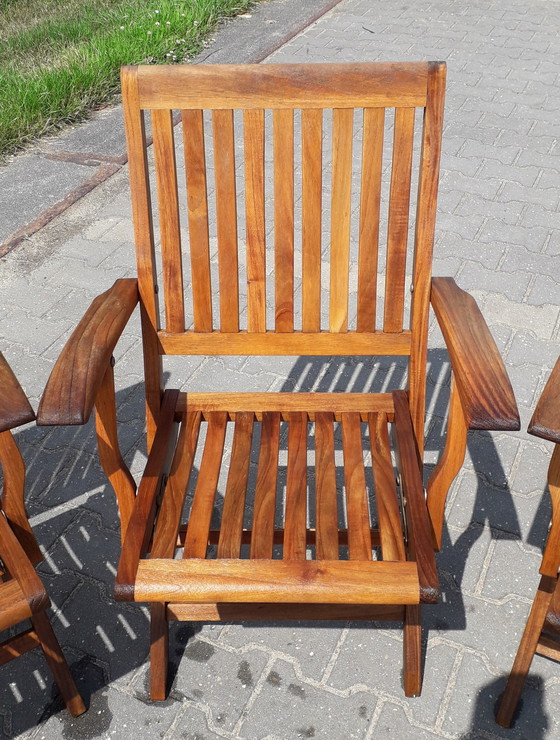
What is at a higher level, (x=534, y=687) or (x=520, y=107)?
(x=520, y=107)

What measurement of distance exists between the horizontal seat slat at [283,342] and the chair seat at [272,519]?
13cm

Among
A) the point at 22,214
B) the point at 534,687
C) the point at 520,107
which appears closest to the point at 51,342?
the point at 22,214

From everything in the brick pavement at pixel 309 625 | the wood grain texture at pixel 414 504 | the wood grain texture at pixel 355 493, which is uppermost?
the wood grain texture at pixel 414 504

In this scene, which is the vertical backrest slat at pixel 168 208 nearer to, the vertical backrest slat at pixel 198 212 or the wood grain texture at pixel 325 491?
the vertical backrest slat at pixel 198 212

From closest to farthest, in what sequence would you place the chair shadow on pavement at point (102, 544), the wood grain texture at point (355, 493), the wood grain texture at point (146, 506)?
the wood grain texture at point (146, 506) → the wood grain texture at point (355, 493) → the chair shadow on pavement at point (102, 544)

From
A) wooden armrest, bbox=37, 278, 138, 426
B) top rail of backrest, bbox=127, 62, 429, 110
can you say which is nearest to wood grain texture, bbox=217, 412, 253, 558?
wooden armrest, bbox=37, 278, 138, 426

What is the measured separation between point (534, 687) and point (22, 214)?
3.54m

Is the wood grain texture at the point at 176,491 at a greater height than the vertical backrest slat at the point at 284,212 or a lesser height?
lesser

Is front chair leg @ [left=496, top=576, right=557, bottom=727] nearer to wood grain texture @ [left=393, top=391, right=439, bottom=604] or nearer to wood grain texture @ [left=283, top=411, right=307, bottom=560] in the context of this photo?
wood grain texture @ [left=393, top=391, right=439, bottom=604]

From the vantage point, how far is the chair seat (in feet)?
5.22

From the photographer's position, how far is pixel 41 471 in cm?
273

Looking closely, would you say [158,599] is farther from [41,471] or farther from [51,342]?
[51,342]

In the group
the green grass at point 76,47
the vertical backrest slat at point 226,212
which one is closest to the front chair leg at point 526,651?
the vertical backrest slat at point 226,212

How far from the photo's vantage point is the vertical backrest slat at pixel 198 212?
1966 mm
